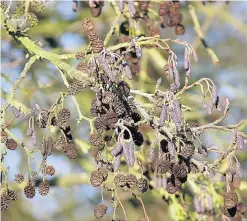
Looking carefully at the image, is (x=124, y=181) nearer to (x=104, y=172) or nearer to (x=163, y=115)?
(x=104, y=172)

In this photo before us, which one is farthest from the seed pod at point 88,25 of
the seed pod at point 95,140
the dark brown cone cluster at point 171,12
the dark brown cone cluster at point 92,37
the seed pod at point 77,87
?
the dark brown cone cluster at point 171,12

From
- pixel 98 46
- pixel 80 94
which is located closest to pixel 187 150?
pixel 98 46

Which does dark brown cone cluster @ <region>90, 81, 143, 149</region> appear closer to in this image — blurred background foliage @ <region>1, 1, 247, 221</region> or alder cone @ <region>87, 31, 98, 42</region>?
alder cone @ <region>87, 31, 98, 42</region>

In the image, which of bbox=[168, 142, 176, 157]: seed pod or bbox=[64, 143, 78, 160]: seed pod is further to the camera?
bbox=[64, 143, 78, 160]: seed pod

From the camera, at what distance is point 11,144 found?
183 centimetres

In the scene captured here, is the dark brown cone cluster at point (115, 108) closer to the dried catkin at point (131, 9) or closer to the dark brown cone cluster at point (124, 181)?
the dark brown cone cluster at point (124, 181)

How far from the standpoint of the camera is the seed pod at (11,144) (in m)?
1.83

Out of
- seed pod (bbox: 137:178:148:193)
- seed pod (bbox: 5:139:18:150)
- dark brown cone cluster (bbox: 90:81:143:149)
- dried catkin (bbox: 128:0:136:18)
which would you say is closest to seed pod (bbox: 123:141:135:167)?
dark brown cone cluster (bbox: 90:81:143:149)

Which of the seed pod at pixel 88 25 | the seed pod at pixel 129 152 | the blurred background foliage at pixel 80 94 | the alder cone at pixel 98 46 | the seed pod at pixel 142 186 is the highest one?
the seed pod at pixel 88 25

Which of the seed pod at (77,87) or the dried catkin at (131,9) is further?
the dried catkin at (131,9)

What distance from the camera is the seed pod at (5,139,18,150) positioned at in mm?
1831

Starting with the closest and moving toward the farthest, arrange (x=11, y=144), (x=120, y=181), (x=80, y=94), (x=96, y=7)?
(x=120, y=181) → (x=11, y=144) → (x=96, y=7) → (x=80, y=94)

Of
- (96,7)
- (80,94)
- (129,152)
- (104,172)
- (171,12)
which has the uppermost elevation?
(129,152)

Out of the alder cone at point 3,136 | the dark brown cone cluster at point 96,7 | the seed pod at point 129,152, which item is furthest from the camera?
the dark brown cone cluster at point 96,7
